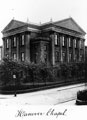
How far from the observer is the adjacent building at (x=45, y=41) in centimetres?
4028

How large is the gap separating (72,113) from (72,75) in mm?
29712

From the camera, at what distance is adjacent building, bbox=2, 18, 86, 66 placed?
40.3 metres

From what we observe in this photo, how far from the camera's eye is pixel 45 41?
40.0m

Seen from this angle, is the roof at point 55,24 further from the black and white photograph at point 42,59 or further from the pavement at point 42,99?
the pavement at point 42,99

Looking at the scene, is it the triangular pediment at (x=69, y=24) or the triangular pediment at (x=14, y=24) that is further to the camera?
the triangular pediment at (x=14, y=24)

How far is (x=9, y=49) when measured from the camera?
45625 mm

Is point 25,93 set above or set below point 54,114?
below

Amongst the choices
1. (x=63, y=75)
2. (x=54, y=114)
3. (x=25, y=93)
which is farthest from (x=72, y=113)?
(x=63, y=75)

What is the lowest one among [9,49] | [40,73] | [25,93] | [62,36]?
[25,93]

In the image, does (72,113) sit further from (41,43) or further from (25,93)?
(41,43)
